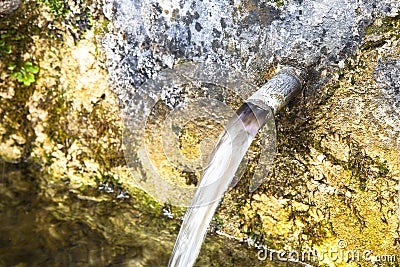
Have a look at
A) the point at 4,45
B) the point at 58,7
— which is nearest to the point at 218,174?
the point at 58,7

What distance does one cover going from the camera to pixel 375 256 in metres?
2.63

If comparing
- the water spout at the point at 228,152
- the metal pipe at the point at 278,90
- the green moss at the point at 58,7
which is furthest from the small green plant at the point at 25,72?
the metal pipe at the point at 278,90

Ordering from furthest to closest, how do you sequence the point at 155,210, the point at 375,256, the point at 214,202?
the point at 155,210 < the point at 375,256 < the point at 214,202

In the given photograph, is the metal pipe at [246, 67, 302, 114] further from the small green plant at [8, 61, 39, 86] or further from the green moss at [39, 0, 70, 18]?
the small green plant at [8, 61, 39, 86]

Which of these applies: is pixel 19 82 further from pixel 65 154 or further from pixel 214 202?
pixel 214 202

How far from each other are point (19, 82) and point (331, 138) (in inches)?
69.5

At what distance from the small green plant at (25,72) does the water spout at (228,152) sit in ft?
4.05

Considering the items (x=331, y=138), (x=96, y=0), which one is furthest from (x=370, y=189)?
(x=96, y=0)

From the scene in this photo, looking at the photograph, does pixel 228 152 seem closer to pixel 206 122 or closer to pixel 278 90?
pixel 278 90

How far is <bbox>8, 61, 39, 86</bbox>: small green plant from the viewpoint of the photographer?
315cm
